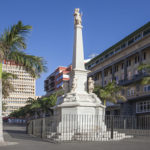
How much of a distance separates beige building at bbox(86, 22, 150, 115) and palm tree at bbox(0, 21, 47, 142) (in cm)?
2931

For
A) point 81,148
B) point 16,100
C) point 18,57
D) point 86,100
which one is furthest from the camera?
point 16,100

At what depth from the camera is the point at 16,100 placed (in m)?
157

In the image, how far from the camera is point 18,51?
1460cm

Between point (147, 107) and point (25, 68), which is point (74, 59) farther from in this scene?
point (147, 107)

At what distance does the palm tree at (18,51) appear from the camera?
13.9 m

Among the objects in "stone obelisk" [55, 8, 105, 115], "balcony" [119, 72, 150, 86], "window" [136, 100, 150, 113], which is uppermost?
"balcony" [119, 72, 150, 86]

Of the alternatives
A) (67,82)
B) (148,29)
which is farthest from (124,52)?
(67,82)

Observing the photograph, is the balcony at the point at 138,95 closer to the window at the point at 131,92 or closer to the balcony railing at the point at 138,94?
the balcony railing at the point at 138,94

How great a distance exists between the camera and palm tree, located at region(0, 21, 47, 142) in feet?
45.8

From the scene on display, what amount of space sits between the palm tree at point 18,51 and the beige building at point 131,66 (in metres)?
29.3

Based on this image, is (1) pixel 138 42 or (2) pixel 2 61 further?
(1) pixel 138 42

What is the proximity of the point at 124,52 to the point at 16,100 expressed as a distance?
114 metres

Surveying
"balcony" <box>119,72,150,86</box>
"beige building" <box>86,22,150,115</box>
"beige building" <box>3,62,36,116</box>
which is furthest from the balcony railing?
"beige building" <box>3,62,36,116</box>

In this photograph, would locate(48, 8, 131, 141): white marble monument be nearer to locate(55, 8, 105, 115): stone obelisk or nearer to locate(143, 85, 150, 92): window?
locate(55, 8, 105, 115): stone obelisk
